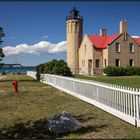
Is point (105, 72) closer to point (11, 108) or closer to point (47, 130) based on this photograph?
point (11, 108)

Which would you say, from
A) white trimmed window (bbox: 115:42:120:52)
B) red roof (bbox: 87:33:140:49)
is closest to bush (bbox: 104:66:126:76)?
white trimmed window (bbox: 115:42:120:52)

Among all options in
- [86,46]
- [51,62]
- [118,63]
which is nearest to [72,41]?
[86,46]

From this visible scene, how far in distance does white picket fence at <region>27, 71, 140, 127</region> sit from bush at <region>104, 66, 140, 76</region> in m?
28.6

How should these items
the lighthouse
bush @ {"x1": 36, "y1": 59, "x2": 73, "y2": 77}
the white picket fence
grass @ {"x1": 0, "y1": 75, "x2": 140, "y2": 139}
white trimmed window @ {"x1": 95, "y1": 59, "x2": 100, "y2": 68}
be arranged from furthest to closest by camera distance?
the lighthouse → white trimmed window @ {"x1": 95, "y1": 59, "x2": 100, "y2": 68} → bush @ {"x1": 36, "y1": 59, "x2": 73, "y2": 77} → the white picket fence → grass @ {"x1": 0, "y1": 75, "x2": 140, "y2": 139}

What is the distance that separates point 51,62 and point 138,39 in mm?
27331

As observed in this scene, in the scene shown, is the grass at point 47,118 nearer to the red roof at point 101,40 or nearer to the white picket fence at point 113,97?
the white picket fence at point 113,97

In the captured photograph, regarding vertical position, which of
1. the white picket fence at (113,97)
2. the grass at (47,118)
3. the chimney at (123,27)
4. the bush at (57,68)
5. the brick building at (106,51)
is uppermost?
the chimney at (123,27)

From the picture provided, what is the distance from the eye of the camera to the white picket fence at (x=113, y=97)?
1030 cm

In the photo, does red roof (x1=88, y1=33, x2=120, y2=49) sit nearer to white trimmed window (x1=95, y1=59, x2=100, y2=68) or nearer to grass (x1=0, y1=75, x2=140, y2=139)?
white trimmed window (x1=95, y1=59, x2=100, y2=68)

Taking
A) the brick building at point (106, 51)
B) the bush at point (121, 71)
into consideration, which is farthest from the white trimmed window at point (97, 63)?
the bush at point (121, 71)

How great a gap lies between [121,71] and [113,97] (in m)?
36.3

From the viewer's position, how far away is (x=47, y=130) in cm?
953

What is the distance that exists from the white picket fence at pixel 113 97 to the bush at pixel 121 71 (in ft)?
93.7

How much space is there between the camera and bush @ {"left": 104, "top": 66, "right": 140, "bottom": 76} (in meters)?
48.0
